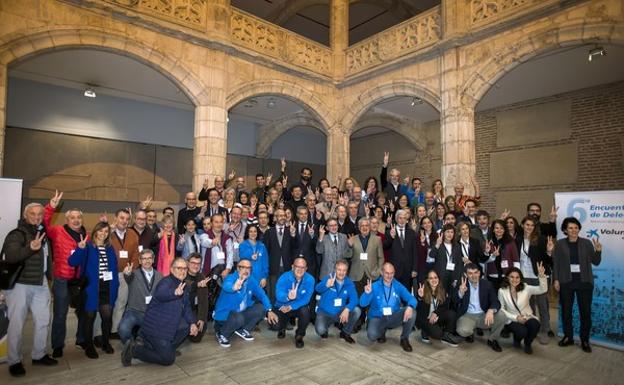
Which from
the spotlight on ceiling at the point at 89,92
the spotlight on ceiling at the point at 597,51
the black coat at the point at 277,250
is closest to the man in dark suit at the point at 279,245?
the black coat at the point at 277,250

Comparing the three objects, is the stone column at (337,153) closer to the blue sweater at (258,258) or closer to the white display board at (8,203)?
the blue sweater at (258,258)

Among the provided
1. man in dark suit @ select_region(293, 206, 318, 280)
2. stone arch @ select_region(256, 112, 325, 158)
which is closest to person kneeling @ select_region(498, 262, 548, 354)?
man in dark suit @ select_region(293, 206, 318, 280)

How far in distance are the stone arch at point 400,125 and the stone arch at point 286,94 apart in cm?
299

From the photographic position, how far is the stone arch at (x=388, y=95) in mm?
8375

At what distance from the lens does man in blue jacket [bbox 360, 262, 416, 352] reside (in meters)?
4.41

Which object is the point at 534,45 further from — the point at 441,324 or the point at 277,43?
the point at 277,43

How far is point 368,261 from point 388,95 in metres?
5.46

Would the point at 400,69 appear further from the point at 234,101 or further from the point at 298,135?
the point at 298,135

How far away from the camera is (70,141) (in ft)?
31.9

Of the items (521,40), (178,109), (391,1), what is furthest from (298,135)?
(521,40)

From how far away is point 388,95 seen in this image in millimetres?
9234

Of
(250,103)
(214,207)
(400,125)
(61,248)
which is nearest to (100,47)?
(214,207)

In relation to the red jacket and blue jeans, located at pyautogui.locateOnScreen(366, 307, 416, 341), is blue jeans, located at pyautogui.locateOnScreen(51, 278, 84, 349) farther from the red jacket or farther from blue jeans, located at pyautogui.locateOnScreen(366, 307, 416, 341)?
blue jeans, located at pyautogui.locateOnScreen(366, 307, 416, 341)

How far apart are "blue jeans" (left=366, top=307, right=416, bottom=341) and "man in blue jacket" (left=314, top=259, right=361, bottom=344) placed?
0.69 ft
